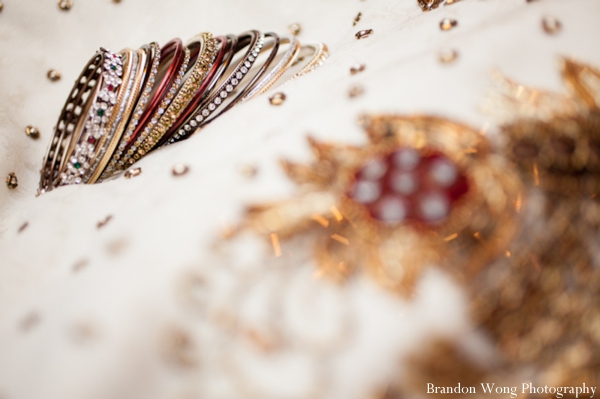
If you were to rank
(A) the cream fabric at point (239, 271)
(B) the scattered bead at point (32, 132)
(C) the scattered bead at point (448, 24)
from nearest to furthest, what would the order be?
(A) the cream fabric at point (239, 271)
(C) the scattered bead at point (448, 24)
(B) the scattered bead at point (32, 132)

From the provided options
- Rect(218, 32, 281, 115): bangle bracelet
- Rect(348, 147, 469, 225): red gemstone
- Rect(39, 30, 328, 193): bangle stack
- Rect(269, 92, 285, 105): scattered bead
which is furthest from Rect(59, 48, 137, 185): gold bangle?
Rect(348, 147, 469, 225): red gemstone

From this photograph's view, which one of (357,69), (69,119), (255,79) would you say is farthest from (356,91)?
(69,119)

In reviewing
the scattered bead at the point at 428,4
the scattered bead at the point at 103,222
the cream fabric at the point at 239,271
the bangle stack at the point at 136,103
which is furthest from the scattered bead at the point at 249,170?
the scattered bead at the point at 428,4

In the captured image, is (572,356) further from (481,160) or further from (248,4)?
(248,4)

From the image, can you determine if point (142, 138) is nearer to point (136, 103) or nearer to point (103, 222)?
point (136, 103)

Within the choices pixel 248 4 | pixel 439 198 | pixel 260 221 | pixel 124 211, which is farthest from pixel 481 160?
pixel 248 4

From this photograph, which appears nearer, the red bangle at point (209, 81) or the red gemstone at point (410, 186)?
the red gemstone at point (410, 186)

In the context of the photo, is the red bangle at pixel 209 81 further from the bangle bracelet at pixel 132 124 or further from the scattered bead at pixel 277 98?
the scattered bead at pixel 277 98
